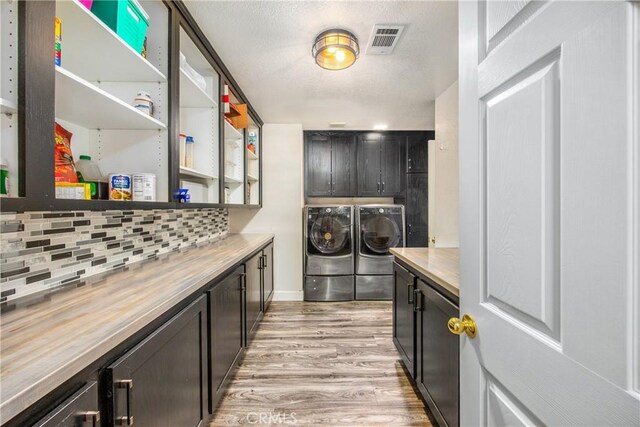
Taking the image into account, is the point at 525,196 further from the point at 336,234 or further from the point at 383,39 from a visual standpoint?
the point at 336,234

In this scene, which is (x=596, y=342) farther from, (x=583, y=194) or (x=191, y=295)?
(x=191, y=295)

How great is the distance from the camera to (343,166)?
4133 mm

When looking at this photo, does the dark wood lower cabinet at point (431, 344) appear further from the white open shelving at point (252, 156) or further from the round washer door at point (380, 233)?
the white open shelving at point (252, 156)

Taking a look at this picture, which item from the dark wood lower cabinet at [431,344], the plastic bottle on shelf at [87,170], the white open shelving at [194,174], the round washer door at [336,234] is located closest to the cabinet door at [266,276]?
the round washer door at [336,234]

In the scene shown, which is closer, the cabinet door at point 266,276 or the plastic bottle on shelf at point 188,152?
the plastic bottle on shelf at point 188,152

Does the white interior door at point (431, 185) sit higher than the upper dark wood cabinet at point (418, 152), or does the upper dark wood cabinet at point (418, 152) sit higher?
the upper dark wood cabinet at point (418, 152)

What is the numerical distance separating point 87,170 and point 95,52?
1.68 feet

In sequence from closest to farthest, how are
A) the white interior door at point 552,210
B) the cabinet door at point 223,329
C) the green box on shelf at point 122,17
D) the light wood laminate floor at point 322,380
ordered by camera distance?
the white interior door at point 552,210 → the green box on shelf at point 122,17 → the cabinet door at point 223,329 → the light wood laminate floor at point 322,380

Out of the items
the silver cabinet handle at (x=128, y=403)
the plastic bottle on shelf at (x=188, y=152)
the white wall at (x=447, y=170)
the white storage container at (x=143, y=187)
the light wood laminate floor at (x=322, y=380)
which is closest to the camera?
the silver cabinet handle at (x=128, y=403)

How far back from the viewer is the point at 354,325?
2928mm

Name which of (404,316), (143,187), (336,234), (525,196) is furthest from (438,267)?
(336,234)

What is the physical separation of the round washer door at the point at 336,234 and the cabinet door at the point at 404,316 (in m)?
1.53

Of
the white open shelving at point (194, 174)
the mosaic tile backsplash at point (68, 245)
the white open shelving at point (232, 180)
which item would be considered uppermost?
the white open shelving at point (232, 180)

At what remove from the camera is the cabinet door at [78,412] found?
57 cm
